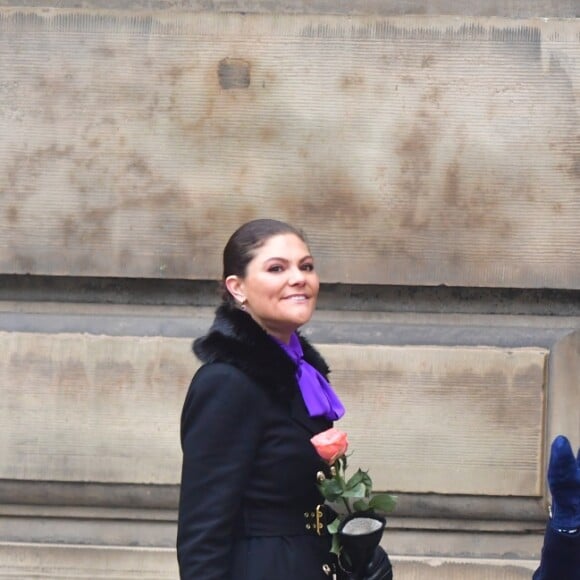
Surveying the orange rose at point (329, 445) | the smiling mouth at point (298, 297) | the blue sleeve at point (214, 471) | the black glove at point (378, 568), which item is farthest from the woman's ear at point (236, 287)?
the black glove at point (378, 568)

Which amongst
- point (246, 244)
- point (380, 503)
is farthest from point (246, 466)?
point (246, 244)

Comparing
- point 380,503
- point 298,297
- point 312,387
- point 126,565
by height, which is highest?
point 298,297

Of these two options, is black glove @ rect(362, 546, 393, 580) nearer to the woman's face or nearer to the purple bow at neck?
the purple bow at neck

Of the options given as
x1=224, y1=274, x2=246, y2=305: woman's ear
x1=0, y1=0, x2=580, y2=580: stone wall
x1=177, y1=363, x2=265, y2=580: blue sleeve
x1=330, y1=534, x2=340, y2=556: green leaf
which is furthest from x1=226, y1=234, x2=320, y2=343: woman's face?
x1=0, y1=0, x2=580, y2=580: stone wall

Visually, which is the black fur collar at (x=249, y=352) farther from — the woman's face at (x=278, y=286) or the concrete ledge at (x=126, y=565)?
the concrete ledge at (x=126, y=565)

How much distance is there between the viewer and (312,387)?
110 inches

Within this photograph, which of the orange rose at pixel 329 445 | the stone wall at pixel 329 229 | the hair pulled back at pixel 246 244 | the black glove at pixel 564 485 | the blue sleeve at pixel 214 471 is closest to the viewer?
the black glove at pixel 564 485

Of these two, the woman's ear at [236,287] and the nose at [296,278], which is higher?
the nose at [296,278]

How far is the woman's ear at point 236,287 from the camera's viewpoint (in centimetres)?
277

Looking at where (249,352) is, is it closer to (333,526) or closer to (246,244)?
(246,244)

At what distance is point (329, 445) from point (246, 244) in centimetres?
47

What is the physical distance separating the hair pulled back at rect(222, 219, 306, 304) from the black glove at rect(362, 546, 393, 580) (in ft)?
2.04

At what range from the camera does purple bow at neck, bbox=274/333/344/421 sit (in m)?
2.75

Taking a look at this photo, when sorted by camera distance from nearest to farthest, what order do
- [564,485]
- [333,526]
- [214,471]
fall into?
[564,485], [214,471], [333,526]
